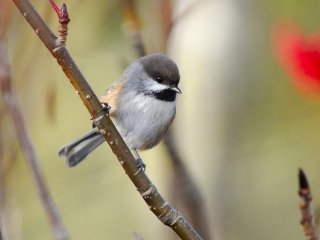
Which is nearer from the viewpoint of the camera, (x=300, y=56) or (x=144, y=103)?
(x=300, y=56)

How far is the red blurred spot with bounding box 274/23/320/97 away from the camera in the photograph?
7.16 ft

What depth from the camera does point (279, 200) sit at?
201 inches

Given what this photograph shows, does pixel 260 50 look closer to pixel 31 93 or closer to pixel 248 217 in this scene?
pixel 248 217

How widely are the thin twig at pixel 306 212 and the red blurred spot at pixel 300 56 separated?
1.09 m

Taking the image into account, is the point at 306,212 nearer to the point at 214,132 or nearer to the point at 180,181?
the point at 180,181

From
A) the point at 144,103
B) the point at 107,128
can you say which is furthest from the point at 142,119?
the point at 107,128

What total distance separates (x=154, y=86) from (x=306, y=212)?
60.5 inches

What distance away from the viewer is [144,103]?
2564 mm

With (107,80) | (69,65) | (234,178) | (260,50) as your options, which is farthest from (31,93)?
(107,80)

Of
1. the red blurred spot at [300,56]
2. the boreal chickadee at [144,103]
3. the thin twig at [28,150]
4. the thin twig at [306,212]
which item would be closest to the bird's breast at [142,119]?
the boreal chickadee at [144,103]

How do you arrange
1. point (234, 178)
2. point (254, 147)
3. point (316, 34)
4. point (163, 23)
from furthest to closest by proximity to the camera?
1. point (234, 178)
2. point (254, 147)
3. point (316, 34)
4. point (163, 23)

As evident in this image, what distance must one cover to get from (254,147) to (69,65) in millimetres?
2330

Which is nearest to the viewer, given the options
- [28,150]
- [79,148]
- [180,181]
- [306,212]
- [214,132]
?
[306,212]

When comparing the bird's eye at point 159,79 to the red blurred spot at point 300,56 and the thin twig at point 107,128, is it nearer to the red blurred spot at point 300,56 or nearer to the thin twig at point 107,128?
the red blurred spot at point 300,56
